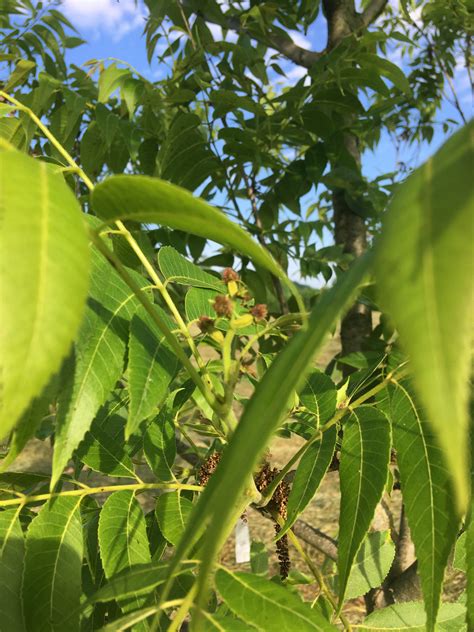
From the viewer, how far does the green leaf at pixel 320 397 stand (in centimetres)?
69

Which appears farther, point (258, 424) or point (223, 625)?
point (223, 625)

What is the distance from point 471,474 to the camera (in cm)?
51

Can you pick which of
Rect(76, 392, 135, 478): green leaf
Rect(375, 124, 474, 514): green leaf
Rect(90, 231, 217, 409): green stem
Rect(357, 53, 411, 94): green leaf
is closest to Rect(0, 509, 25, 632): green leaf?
Rect(76, 392, 135, 478): green leaf

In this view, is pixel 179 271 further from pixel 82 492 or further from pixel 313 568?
pixel 313 568

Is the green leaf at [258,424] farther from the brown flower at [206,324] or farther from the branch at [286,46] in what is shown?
the branch at [286,46]

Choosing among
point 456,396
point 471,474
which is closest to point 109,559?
point 471,474

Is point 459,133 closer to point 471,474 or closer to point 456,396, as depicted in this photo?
point 456,396

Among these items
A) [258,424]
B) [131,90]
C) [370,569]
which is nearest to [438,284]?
[258,424]

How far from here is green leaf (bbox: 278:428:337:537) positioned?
586 mm

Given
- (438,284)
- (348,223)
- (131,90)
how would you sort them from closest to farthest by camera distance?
(438,284), (131,90), (348,223)

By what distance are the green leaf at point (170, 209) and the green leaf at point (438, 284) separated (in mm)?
120

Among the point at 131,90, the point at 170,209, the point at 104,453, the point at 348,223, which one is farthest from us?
the point at 348,223

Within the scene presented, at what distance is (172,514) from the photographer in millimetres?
628

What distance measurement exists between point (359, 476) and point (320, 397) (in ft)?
0.48
